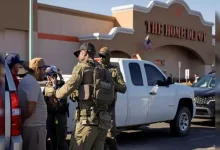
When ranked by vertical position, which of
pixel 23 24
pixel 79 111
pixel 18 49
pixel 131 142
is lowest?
pixel 131 142

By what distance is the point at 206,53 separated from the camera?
36.8 m

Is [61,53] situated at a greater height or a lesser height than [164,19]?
lesser

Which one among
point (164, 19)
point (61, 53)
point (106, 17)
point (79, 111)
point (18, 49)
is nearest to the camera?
point (79, 111)

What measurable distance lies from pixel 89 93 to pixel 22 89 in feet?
2.50

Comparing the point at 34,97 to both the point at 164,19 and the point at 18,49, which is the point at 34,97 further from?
the point at 164,19

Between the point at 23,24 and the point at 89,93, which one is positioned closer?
the point at 89,93

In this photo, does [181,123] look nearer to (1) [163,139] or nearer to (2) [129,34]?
(1) [163,139]

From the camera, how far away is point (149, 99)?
29.6ft

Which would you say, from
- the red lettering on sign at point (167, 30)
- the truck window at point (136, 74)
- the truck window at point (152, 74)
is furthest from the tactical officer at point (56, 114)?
the red lettering on sign at point (167, 30)

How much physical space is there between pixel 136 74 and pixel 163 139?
1991 mm

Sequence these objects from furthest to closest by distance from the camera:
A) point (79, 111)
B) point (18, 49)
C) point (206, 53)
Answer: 1. point (206, 53)
2. point (18, 49)
3. point (79, 111)

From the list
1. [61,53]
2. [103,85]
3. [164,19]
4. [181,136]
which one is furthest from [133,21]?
[103,85]

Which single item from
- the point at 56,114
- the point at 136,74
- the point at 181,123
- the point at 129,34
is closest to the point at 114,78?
the point at 56,114

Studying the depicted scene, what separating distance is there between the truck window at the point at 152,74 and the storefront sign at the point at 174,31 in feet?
67.8
